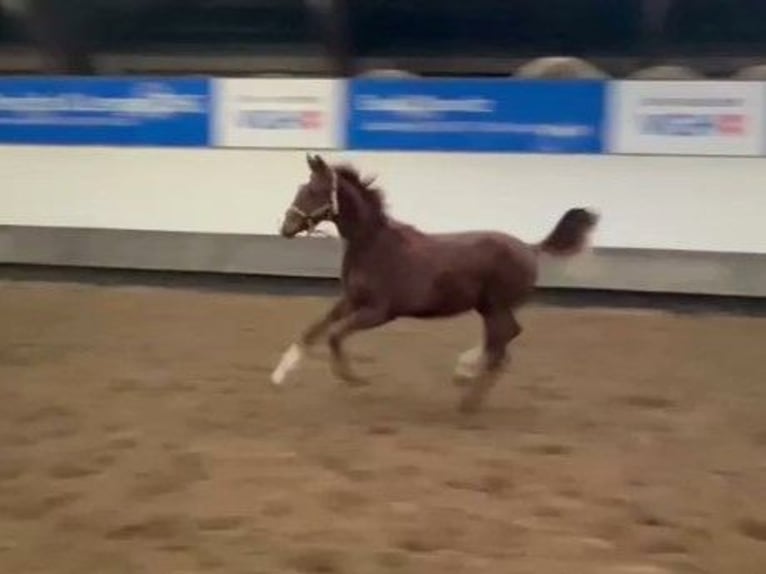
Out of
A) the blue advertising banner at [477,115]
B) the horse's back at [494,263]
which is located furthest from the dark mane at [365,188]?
the blue advertising banner at [477,115]

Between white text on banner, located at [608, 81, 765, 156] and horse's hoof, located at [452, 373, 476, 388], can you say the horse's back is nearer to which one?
horse's hoof, located at [452, 373, 476, 388]

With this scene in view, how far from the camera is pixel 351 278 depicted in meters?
4.96

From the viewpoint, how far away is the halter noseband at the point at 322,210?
16.0ft

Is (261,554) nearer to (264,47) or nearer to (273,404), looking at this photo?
(273,404)

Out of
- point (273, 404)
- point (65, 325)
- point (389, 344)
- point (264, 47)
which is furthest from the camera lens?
point (264, 47)

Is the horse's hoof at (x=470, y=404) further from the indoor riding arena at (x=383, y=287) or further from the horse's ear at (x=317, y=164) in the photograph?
the horse's ear at (x=317, y=164)

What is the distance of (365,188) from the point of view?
4992mm

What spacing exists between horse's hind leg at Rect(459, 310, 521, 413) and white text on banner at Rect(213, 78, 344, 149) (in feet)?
12.6

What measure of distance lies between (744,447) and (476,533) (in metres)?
1.34

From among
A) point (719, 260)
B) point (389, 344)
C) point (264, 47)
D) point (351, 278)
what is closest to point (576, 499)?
point (351, 278)

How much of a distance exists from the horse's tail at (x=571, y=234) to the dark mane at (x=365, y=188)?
559mm

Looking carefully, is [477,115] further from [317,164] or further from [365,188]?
[317,164]

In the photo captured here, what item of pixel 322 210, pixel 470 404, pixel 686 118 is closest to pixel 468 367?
pixel 470 404

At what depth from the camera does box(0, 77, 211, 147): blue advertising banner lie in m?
8.88
